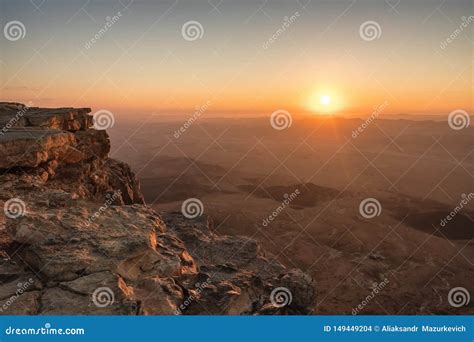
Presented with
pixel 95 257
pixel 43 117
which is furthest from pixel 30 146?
pixel 95 257

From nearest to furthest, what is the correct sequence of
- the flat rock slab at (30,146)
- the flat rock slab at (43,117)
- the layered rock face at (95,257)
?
the layered rock face at (95,257)
the flat rock slab at (30,146)
the flat rock slab at (43,117)

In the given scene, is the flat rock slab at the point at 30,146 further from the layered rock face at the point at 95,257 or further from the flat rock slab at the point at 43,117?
the flat rock slab at the point at 43,117

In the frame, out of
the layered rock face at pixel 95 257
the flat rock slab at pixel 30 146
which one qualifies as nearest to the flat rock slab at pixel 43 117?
the layered rock face at pixel 95 257

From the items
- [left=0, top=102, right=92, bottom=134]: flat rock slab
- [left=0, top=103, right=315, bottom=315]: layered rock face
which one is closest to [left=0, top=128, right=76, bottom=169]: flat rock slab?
[left=0, top=103, right=315, bottom=315]: layered rock face

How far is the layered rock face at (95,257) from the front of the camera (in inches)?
246

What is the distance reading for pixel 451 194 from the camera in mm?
34531

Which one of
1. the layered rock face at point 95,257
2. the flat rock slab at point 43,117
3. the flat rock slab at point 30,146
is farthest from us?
the flat rock slab at point 43,117

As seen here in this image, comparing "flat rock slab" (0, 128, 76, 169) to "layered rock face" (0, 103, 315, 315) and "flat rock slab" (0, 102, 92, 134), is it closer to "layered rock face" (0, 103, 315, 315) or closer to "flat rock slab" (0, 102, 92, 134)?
"layered rock face" (0, 103, 315, 315)

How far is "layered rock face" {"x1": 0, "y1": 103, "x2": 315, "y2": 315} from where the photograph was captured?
625 cm

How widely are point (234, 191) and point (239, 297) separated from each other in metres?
26.6

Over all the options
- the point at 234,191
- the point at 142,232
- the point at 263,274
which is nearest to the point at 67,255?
the point at 142,232

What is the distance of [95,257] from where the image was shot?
6.92 metres

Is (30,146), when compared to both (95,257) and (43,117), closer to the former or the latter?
(43,117)

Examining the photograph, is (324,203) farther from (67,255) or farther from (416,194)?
(67,255)
